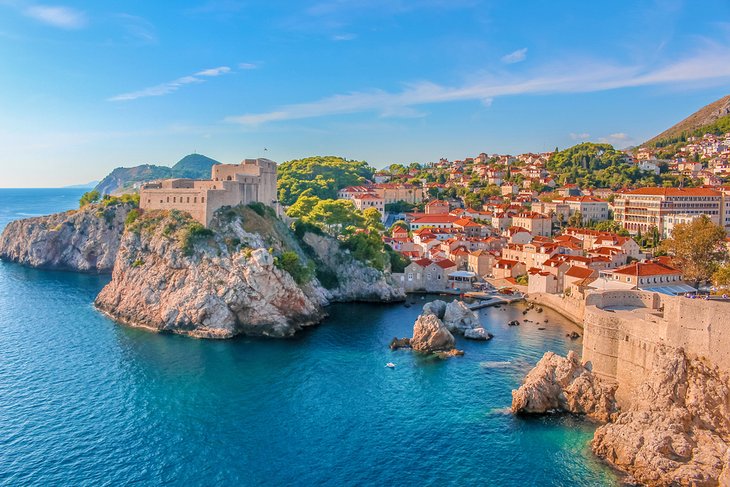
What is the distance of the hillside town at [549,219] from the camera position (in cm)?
5528

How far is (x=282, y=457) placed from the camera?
80.6ft

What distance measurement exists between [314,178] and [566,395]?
276 ft

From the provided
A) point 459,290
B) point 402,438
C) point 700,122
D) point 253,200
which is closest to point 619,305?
point 402,438

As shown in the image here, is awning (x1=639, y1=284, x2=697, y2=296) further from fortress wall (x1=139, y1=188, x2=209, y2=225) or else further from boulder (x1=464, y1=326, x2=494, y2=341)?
fortress wall (x1=139, y1=188, x2=209, y2=225)

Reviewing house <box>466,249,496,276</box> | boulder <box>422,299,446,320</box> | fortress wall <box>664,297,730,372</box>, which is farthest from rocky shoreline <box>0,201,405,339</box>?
fortress wall <box>664,297,730,372</box>

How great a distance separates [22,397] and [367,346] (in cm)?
2149

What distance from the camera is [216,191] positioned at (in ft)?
164

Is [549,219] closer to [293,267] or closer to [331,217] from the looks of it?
[331,217]

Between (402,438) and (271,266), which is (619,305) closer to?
(402,438)

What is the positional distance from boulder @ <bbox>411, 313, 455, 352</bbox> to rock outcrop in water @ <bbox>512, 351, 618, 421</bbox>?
10.0 m

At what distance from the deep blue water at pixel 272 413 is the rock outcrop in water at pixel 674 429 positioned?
4.42ft

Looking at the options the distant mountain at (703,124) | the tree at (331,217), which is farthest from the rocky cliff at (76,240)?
the distant mountain at (703,124)

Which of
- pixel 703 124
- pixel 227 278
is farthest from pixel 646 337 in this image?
pixel 703 124

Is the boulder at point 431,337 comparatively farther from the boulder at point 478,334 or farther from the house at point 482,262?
the house at point 482,262
